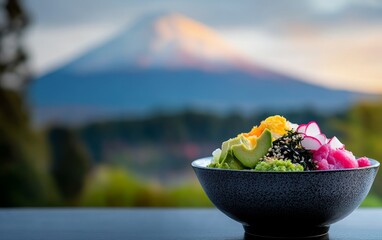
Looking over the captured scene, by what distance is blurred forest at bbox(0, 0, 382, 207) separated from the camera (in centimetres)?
562

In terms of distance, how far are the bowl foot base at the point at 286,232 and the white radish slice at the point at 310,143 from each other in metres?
0.15

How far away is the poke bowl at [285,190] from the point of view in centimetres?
112

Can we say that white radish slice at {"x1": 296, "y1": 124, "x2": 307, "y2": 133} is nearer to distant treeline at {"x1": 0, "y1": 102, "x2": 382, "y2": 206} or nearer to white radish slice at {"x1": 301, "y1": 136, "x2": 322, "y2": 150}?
white radish slice at {"x1": 301, "y1": 136, "x2": 322, "y2": 150}

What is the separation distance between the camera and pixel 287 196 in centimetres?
112

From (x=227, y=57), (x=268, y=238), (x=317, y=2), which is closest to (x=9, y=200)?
(x=227, y=57)

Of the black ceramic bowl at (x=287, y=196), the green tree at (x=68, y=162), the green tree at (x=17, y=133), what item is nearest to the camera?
the black ceramic bowl at (x=287, y=196)

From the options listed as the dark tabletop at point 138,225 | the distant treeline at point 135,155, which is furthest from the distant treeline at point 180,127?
the dark tabletop at point 138,225

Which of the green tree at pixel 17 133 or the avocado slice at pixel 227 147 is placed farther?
the green tree at pixel 17 133

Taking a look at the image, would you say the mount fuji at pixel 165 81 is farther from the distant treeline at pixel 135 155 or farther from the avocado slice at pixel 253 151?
the avocado slice at pixel 253 151

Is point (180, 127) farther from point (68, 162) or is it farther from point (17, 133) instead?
point (17, 133)

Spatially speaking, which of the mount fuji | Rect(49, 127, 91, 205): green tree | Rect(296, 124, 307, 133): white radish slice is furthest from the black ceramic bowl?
Rect(49, 127, 91, 205): green tree

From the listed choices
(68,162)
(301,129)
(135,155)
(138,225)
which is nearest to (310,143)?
(301,129)

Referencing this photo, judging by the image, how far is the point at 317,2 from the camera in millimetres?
5703

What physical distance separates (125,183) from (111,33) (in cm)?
134
